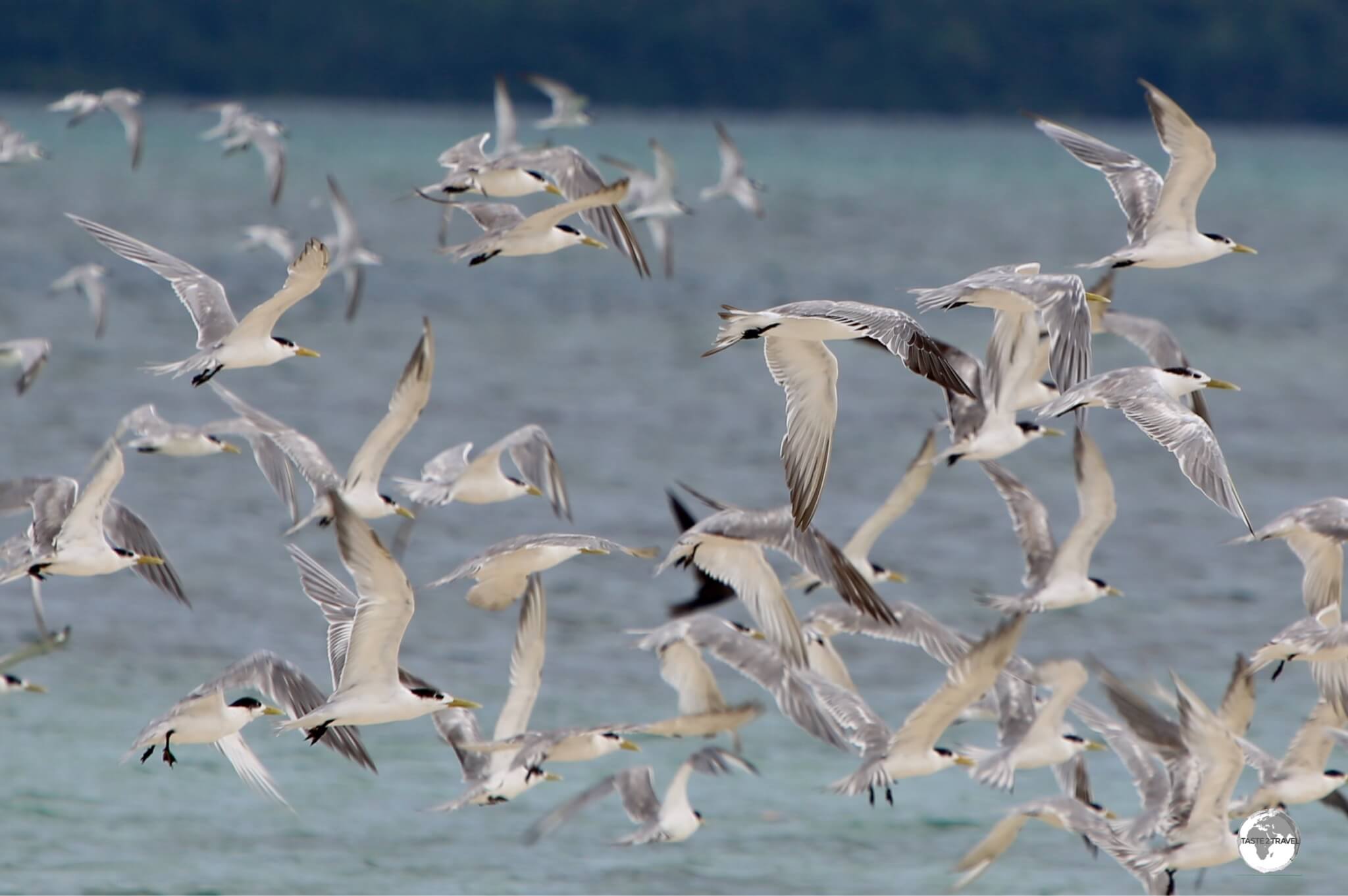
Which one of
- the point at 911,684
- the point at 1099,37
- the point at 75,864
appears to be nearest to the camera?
the point at 75,864

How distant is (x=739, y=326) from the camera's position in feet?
32.9

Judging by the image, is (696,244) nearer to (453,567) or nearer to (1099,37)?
(453,567)

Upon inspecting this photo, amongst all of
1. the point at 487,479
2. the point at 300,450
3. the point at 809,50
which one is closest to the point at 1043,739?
the point at 487,479

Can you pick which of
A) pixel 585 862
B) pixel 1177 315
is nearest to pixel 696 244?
pixel 1177 315

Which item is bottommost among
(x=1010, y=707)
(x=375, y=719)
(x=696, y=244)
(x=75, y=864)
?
(x=696, y=244)

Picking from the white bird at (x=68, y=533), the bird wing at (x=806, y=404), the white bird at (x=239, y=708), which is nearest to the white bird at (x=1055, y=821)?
the bird wing at (x=806, y=404)

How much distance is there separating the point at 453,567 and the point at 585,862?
266 inches

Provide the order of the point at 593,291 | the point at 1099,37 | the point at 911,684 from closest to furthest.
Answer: the point at 911,684 < the point at 593,291 < the point at 1099,37

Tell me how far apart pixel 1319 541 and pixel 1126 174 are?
245 centimetres

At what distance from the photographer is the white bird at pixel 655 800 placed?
40.1ft

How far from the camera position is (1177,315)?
1594 inches

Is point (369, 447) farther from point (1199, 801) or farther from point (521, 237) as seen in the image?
point (1199, 801)

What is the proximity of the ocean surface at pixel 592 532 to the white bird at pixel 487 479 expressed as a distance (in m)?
2.03

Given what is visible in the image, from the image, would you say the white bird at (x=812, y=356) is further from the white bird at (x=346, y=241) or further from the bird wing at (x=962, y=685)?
the white bird at (x=346, y=241)
